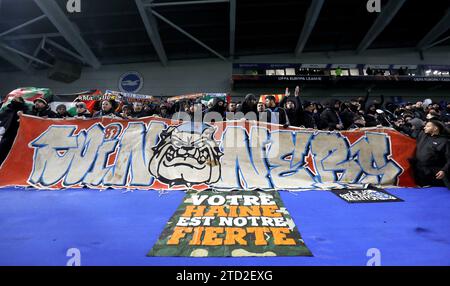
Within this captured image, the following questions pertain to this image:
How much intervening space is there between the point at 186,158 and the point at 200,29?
10.6 meters

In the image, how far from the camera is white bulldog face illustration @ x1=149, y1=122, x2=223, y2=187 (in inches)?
182

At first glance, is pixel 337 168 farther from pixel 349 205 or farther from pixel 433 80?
pixel 433 80

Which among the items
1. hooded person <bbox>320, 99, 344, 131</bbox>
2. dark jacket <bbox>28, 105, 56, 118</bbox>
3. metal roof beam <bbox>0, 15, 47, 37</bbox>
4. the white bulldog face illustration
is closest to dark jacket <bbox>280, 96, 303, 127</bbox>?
hooded person <bbox>320, 99, 344, 131</bbox>

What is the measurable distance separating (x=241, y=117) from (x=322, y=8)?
960 centimetres

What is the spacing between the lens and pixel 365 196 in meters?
3.99

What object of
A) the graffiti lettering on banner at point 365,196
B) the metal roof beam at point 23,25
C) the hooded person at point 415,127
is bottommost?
the graffiti lettering on banner at point 365,196

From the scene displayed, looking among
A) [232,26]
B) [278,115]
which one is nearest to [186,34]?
[232,26]

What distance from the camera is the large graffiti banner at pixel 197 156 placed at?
→ 4.62 m

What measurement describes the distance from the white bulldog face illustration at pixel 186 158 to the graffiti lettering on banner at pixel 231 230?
0.82 meters

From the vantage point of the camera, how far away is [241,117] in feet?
18.5

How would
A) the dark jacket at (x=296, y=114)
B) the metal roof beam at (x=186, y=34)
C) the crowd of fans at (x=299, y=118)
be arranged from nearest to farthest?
the crowd of fans at (x=299, y=118), the dark jacket at (x=296, y=114), the metal roof beam at (x=186, y=34)

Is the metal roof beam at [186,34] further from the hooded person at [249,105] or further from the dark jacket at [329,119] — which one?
the dark jacket at [329,119]

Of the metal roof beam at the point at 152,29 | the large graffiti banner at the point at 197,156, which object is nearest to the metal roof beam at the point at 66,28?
the metal roof beam at the point at 152,29

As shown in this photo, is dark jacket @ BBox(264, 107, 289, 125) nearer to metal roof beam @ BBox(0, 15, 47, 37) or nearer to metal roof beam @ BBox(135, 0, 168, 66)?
metal roof beam @ BBox(135, 0, 168, 66)
